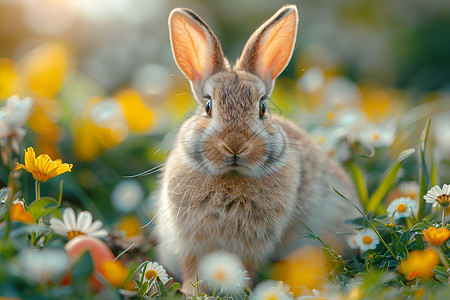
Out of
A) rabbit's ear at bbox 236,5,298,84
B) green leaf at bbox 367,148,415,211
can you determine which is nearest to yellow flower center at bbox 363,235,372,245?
green leaf at bbox 367,148,415,211

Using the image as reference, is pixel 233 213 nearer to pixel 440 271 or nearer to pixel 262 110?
pixel 262 110

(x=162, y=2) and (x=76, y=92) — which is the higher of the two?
(x=162, y=2)

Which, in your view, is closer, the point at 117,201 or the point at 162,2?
the point at 117,201

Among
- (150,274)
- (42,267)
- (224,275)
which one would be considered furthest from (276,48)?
(42,267)

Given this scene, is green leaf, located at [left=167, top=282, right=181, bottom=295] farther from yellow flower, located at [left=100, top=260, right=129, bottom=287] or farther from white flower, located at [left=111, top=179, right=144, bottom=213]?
white flower, located at [left=111, top=179, right=144, bottom=213]

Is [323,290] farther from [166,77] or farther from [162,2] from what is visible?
[162,2]

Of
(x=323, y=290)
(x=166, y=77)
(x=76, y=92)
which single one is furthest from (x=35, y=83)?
(x=323, y=290)

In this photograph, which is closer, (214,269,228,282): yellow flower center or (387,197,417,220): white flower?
(214,269,228,282): yellow flower center
